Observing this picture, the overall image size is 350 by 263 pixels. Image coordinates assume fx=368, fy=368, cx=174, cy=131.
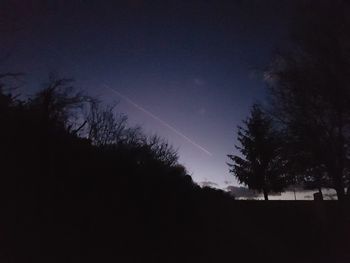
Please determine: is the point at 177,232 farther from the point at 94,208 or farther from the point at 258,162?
the point at 258,162

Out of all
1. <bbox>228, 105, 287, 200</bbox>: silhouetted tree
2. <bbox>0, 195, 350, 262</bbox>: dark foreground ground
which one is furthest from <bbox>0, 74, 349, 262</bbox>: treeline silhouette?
<bbox>228, 105, 287, 200</bbox>: silhouetted tree

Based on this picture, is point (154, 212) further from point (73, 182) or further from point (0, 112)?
point (0, 112)

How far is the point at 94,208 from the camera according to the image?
23.1 ft

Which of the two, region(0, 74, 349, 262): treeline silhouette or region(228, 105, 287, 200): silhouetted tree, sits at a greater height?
region(228, 105, 287, 200): silhouetted tree

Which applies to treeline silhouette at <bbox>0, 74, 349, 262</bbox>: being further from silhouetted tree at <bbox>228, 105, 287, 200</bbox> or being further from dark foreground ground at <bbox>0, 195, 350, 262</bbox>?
silhouetted tree at <bbox>228, 105, 287, 200</bbox>

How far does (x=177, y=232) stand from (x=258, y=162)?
101 feet

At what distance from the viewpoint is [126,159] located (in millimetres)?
9188

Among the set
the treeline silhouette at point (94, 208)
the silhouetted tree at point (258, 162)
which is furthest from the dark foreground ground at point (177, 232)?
the silhouetted tree at point (258, 162)

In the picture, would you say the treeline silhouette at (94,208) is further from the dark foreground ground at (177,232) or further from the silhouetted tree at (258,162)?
the silhouetted tree at (258,162)

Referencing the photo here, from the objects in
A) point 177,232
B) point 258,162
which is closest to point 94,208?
point 177,232

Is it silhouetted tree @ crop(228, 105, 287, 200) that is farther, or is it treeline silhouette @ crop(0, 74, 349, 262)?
silhouetted tree @ crop(228, 105, 287, 200)

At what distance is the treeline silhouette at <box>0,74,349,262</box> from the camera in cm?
569

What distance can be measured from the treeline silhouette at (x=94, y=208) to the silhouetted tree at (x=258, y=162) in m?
23.8

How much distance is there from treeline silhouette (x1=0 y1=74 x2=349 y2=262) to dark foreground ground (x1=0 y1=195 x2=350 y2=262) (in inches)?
0.8
